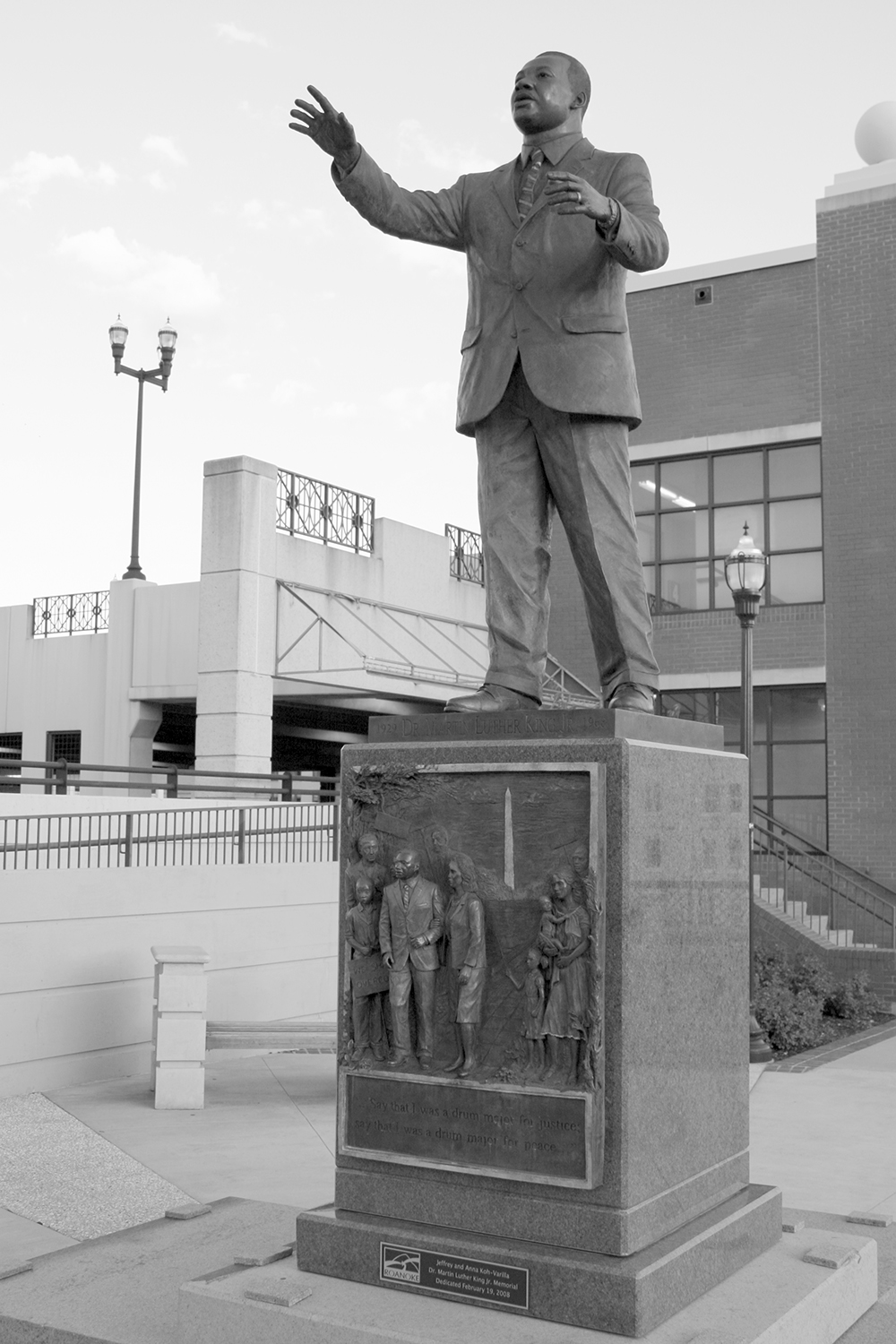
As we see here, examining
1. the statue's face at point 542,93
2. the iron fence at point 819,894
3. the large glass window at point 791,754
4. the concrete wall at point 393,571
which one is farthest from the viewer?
the large glass window at point 791,754

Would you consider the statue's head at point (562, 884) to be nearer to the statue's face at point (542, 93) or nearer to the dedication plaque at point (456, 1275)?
the dedication plaque at point (456, 1275)

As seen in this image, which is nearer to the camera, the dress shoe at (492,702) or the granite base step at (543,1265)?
the granite base step at (543,1265)

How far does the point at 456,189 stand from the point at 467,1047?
3557mm

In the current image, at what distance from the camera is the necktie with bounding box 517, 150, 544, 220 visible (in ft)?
18.6

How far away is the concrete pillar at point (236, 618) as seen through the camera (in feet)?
66.1

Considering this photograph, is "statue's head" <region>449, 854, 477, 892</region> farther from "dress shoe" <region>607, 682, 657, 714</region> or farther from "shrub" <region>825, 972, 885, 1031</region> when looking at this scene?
"shrub" <region>825, 972, 885, 1031</region>

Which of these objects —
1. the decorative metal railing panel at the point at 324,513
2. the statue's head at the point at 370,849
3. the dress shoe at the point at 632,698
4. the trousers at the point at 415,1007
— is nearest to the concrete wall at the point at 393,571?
the decorative metal railing panel at the point at 324,513

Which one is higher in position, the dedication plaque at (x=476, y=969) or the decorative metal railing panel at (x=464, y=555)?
the decorative metal railing panel at (x=464, y=555)

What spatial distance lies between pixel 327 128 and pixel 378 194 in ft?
1.21

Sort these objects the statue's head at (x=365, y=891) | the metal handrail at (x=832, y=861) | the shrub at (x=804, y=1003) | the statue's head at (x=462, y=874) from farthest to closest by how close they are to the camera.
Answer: the metal handrail at (x=832, y=861), the shrub at (x=804, y=1003), the statue's head at (x=365, y=891), the statue's head at (x=462, y=874)

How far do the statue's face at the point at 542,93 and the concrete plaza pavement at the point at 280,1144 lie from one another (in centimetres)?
484

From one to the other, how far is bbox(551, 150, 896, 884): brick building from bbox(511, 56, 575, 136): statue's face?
55.8 feet

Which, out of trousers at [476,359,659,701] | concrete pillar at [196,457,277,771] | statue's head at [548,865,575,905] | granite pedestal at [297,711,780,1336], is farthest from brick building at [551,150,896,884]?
statue's head at [548,865,575,905]

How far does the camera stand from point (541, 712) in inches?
202
